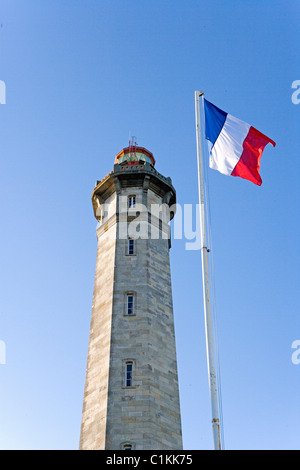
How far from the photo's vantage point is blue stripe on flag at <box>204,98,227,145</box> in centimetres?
2991

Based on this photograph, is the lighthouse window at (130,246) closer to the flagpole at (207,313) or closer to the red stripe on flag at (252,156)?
the flagpole at (207,313)

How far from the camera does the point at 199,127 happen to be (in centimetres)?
2986

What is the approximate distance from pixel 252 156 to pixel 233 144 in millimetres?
1102

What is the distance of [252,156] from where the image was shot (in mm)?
29266

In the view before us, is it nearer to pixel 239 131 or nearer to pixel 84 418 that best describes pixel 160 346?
pixel 84 418

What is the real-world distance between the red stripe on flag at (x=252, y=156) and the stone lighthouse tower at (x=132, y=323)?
1258cm

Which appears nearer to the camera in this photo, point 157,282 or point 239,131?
point 239,131

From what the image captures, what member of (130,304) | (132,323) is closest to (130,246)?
(130,304)

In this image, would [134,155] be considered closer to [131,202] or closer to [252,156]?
[131,202]

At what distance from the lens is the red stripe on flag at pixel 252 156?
94.0ft

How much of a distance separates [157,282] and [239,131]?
44.8 ft

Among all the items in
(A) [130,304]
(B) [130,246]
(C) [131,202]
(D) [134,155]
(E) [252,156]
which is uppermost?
(D) [134,155]
